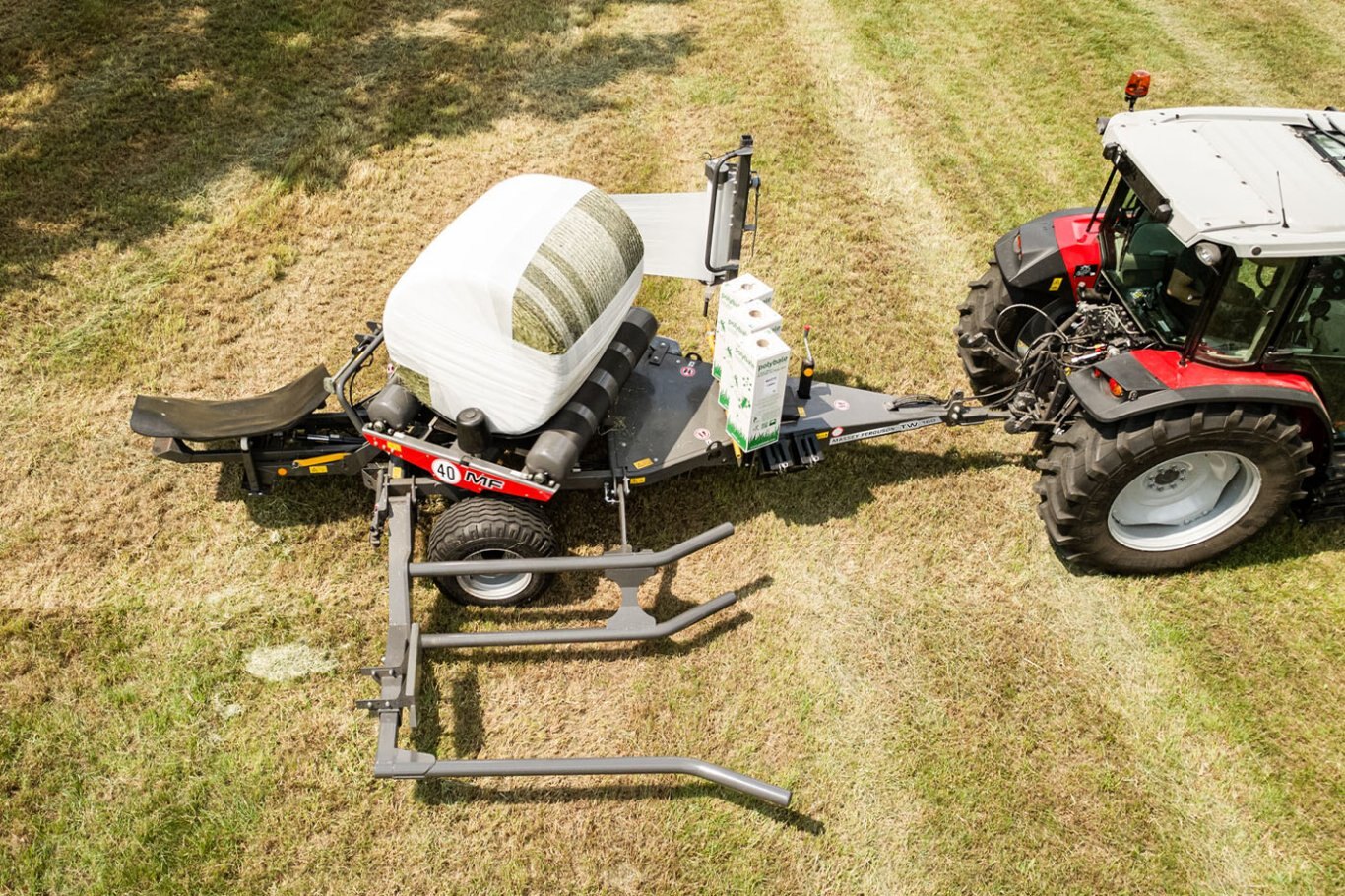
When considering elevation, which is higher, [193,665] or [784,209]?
[784,209]

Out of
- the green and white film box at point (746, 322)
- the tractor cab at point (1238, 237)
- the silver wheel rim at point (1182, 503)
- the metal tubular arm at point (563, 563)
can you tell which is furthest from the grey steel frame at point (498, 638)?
the tractor cab at point (1238, 237)

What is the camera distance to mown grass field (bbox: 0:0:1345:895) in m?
4.22

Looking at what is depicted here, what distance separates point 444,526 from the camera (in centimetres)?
486

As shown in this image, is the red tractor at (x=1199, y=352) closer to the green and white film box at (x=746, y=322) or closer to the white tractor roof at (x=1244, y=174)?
the white tractor roof at (x=1244, y=174)

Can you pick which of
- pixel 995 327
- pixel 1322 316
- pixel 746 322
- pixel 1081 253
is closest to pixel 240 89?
pixel 746 322

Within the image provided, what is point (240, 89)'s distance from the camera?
9477 mm

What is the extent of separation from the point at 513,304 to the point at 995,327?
11.7ft

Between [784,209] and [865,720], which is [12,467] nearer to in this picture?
[865,720]

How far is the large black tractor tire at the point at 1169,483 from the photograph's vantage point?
15.1ft

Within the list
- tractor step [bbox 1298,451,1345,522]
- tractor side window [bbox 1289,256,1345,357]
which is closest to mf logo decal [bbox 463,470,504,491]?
tractor side window [bbox 1289,256,1345,357]

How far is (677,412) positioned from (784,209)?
3.78 metres

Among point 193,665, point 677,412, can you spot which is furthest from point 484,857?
point 677,412

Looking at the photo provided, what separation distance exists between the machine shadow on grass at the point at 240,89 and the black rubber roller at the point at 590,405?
4.72m

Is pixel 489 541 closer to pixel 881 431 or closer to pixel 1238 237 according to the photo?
pixel 881 431
